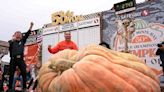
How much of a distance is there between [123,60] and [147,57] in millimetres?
7551

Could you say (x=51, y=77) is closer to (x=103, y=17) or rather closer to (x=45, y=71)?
(x=45, y=71)

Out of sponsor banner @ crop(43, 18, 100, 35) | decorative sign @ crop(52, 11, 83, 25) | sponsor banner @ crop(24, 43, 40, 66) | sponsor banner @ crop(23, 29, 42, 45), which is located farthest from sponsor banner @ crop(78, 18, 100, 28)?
sponsor banner @ crop(24, 43, 40, 66)

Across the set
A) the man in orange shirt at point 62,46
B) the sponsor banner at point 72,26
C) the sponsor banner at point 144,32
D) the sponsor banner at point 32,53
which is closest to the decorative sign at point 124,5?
the sponsor banner at point 144,32

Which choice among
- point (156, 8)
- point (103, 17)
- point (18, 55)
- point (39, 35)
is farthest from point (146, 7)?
point (39, 35)

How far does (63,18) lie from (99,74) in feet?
44.2

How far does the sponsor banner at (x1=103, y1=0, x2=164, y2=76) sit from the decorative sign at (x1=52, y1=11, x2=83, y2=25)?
320cm

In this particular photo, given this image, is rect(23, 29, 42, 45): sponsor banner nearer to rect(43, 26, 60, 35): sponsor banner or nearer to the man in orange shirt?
rect(43, 26, 60, 35): sponsor banner

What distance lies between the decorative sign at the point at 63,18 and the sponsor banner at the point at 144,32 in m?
3.20

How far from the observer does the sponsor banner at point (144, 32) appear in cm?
1068

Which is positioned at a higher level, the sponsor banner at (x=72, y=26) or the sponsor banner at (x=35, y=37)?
the sponsor banner at (x=72, y=26)

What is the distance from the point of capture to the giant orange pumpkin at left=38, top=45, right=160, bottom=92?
3081 millimetres

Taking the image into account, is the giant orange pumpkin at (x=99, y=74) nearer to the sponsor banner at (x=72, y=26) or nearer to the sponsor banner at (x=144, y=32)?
the sponsor banner at (x=144, y=32)

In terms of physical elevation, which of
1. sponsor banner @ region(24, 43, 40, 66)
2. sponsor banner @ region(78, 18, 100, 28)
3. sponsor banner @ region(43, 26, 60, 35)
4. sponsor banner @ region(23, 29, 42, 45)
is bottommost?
sponsor banner @ region(24, 43, 40, 66)

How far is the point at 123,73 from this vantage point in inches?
125
